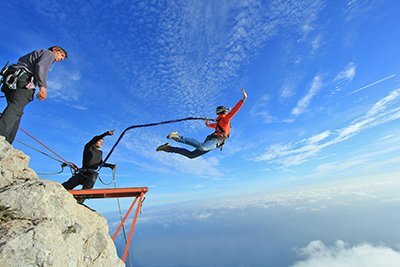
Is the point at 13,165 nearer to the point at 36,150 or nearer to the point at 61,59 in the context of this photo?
the point at 36,150

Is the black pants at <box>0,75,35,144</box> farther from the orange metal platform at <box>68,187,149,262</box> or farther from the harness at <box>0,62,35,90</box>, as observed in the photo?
the orange metal platform at <box>68,187,149,262</box>

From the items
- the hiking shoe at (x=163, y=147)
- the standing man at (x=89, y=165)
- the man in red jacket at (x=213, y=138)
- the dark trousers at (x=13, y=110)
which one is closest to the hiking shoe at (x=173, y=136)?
the man in red jacket at (x=213, y=138)

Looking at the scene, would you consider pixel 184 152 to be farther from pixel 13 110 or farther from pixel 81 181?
pixel 13 110

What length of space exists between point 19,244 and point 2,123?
15.0ft

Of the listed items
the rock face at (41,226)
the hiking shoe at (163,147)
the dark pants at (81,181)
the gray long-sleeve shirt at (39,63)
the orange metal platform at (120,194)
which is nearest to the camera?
the rock face at (41,226)

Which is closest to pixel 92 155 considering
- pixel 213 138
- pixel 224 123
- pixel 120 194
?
pixel 120 194

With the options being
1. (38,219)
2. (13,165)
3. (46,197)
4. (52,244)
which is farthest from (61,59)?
(52,244)

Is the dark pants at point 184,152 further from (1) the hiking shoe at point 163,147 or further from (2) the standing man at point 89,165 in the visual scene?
(2) the standing man at point 89,165

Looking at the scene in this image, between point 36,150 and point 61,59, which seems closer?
point 61,59

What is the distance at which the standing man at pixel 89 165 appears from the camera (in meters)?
10.3

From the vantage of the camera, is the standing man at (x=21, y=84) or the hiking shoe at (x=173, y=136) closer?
the standing man at (x=21, y=84)

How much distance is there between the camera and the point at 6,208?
5.19m

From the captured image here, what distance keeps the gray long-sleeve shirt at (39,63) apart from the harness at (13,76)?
132 mm

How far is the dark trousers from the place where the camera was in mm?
7203
